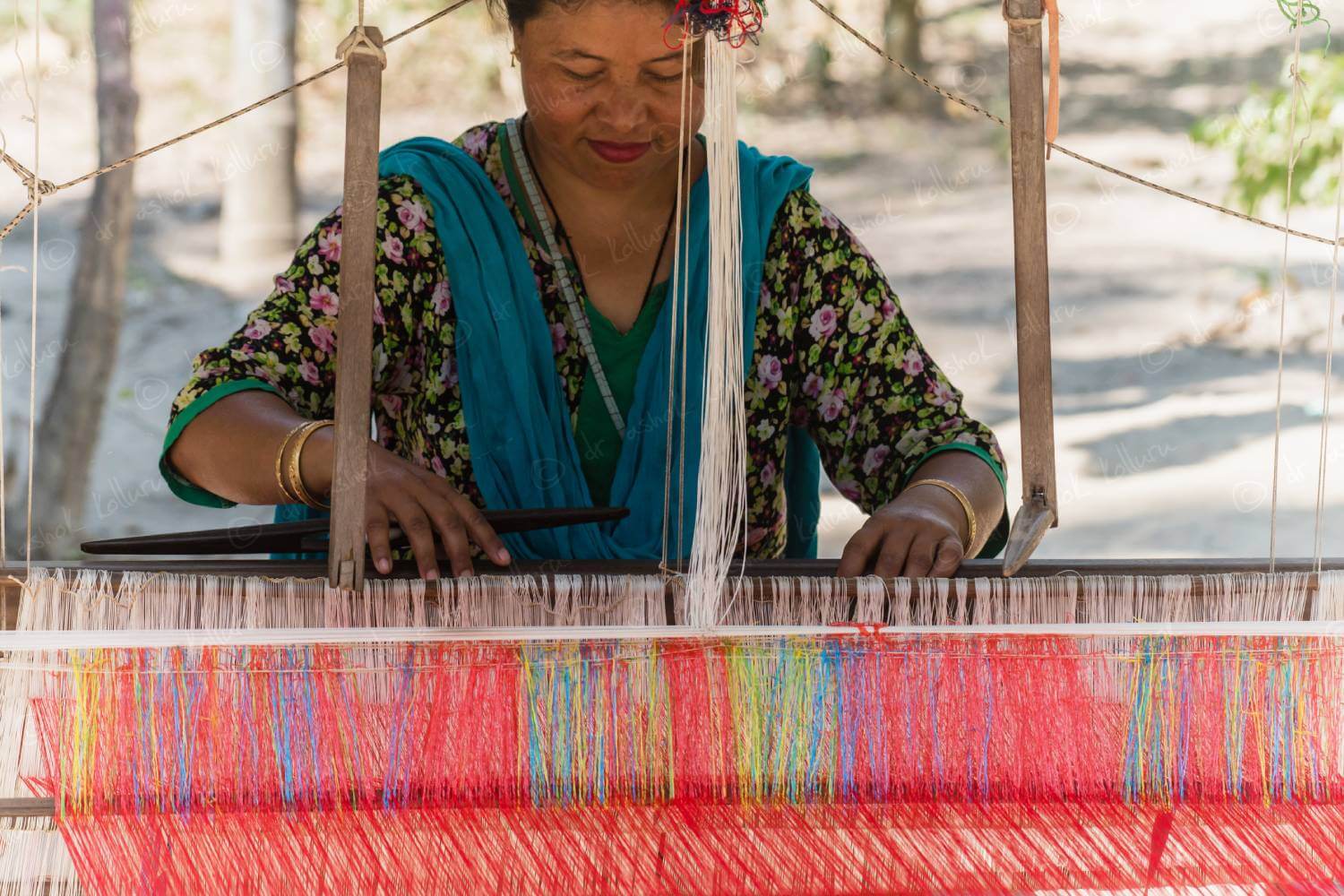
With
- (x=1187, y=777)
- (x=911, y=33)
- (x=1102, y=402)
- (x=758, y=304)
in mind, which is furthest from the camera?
(x=911, y=33)

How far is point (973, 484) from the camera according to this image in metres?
1.85

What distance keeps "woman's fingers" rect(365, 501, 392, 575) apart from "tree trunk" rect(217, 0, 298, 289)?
4708 millimetres

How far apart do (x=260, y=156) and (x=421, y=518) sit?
5580mm

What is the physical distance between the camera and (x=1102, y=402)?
6.84 m

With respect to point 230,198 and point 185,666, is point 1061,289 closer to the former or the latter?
point 230,198

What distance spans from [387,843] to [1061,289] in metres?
6.89

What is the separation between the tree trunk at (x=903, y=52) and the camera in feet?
29.9

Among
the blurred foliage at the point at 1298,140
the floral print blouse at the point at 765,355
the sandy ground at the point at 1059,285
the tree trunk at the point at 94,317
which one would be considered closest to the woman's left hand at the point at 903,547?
the floral print blouse at the point at 765,355

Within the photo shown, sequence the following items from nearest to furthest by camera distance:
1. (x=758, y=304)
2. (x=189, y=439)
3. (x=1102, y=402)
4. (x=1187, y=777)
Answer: (x=1187, y=777)
(x=189, y=439)
(x=758, y=304)
(x=1102, y=402)

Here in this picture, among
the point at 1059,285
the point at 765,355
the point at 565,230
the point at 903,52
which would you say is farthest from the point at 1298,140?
the point at 903,52

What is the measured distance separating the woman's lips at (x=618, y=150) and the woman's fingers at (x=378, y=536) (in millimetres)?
753

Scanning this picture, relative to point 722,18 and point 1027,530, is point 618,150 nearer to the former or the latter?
point 722,18

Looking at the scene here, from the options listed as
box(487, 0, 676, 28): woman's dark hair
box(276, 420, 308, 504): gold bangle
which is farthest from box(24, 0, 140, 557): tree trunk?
box(276, 420, 308, 504): gold bangle

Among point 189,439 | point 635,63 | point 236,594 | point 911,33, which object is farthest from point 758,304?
point 911,33
